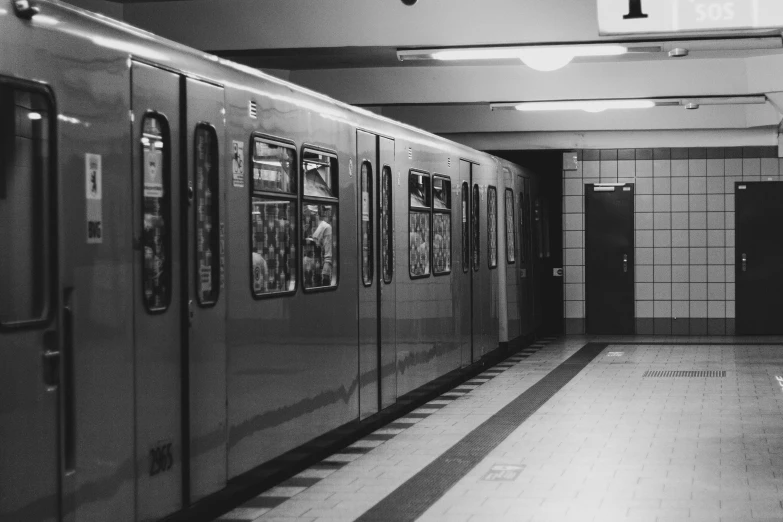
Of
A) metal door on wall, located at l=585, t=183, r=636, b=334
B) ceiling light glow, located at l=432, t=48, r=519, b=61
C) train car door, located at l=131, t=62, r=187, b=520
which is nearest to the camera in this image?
train car door, located at l=131, t=62, r=187, b=520

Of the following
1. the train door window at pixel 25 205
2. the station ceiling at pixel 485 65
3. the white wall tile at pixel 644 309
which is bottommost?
the white wall tile at pixel 644 309

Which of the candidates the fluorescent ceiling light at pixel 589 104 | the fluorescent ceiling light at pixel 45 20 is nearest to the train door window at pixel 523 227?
the fluorescent ceiling light at pixel 589 104

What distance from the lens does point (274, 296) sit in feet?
23.2

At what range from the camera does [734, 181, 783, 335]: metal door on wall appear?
64.5 ft

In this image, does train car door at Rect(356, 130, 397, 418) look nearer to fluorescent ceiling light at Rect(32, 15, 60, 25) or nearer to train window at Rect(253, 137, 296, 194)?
train window at Rect(253, 137, 296, 194)

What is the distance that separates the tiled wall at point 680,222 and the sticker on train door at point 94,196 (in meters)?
15.9

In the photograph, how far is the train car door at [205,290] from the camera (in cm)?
587

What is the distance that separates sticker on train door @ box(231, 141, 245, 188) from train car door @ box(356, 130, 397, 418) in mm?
2420

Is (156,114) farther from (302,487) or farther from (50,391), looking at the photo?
(302,487)

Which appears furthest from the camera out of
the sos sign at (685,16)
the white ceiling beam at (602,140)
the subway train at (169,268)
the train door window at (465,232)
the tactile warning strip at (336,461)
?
the white ceiling beam at (602,140)

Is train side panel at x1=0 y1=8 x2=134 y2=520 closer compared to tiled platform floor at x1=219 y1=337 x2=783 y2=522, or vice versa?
train side panel at x1=0 y1=8 x2=134 y2=520

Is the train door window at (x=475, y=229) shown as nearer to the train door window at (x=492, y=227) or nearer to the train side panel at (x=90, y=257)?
the train door window at (x=492, y=227)

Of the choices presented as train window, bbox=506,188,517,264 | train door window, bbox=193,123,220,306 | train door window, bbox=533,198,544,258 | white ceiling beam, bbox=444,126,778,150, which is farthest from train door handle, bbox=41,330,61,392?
white ceiling beam, bbox=444,126,778,150

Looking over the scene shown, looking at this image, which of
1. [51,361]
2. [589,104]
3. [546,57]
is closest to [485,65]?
[589,104]
